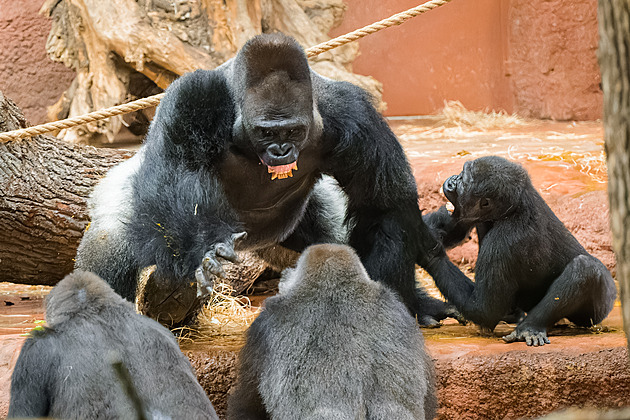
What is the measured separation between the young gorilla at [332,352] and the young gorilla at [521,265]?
2.84ft

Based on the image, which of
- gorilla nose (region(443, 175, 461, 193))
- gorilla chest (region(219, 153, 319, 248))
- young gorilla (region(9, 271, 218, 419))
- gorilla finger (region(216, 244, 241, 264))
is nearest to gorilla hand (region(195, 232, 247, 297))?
gorilla finger (region(216, 244, 241, 264))

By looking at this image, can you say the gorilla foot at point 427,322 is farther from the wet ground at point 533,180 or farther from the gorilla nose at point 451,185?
the gorilla nose at point 451,185

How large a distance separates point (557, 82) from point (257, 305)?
20.9ft

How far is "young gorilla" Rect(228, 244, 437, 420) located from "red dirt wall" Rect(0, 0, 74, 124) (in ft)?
23.4

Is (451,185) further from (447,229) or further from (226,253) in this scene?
(226,253)

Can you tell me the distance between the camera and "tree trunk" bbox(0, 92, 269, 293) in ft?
14.2

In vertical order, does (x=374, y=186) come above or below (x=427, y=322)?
above

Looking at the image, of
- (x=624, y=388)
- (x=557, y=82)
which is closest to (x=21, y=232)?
(x=624, y=388)

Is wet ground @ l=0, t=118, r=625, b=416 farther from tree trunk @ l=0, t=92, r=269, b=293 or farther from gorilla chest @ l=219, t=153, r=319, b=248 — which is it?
gorilla chest @ l=219, t=153, r=319, b=248

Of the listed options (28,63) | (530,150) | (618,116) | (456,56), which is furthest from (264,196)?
(456,56)

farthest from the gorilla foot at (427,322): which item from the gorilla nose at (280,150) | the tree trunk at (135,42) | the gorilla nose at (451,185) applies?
the tree trunk at (135,42)

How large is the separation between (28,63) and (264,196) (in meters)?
6.36

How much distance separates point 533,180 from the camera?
5.60m

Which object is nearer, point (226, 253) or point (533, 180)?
point (226, 253)
